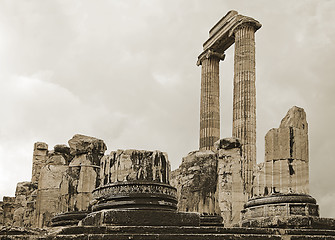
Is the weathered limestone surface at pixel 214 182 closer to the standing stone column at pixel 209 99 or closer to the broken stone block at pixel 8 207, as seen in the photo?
the broken stone block at pixel 8 207

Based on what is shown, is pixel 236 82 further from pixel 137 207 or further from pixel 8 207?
pixel 137 207

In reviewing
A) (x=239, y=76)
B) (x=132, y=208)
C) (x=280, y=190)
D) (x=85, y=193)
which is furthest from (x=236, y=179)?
(x=239, y=76)

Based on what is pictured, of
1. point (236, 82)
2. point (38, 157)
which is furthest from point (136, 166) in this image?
point (38, 157)

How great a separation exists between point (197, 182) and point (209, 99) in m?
17.2

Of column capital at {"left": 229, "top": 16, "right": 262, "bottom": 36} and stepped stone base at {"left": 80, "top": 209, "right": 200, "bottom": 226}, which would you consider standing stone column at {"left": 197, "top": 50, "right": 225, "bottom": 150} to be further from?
stepped stone base at {"left": 80, "top": 209, "right": 200, "bottom": 226}

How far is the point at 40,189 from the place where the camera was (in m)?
12.4

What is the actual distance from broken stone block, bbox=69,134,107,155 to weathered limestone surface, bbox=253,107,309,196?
388 cm

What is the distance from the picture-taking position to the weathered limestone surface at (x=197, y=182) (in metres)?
10.8

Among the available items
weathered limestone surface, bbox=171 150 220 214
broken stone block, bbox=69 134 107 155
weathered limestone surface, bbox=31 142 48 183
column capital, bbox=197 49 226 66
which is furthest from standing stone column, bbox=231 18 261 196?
broken stone block, bbox=69 134 107 155

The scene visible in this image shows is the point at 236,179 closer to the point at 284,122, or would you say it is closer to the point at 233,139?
the point at 233,139

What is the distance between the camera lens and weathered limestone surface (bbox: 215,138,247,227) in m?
11.0

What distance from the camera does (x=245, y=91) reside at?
23672mm

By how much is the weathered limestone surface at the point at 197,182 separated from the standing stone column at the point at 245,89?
36.2 ft

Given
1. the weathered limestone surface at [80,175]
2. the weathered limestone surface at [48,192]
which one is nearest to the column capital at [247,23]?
the weathered limestone surface at [48,192]
